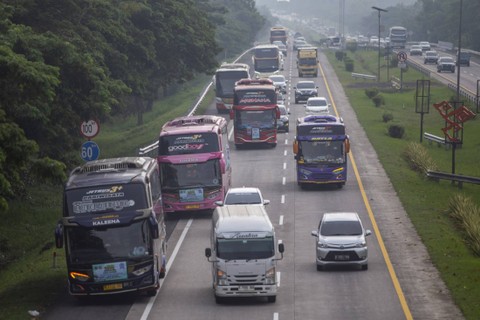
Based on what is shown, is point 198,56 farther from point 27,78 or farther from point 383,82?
point 27,78

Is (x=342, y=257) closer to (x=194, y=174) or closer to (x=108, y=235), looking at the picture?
(x=108, y=235)

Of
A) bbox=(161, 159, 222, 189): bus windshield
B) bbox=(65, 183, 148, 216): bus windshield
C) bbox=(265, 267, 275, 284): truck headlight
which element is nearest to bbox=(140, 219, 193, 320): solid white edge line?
bbox=(161, 159, 222, 189): bus windshield

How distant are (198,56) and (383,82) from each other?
38.0 m

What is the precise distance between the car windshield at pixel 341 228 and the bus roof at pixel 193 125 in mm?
11602

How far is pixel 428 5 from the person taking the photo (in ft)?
637

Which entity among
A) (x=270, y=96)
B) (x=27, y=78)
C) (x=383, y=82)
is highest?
(x=27, y=78)

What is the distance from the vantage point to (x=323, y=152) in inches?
1999

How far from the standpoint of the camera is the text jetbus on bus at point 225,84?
83.8 meters

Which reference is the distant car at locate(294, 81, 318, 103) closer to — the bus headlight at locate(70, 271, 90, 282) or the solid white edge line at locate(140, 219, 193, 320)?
the solid white edge line at locate(140, 219, 193, 320)

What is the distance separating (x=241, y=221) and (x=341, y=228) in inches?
207

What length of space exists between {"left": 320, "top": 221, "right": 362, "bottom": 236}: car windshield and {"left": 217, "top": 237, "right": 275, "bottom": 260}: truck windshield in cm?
488

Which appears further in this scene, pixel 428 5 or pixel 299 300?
pixel 428 5

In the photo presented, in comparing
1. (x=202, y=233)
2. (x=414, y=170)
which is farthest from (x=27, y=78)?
(x=414, y=170)

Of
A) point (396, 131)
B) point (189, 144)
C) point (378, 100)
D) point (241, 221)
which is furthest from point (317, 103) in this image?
point (241, 221)
